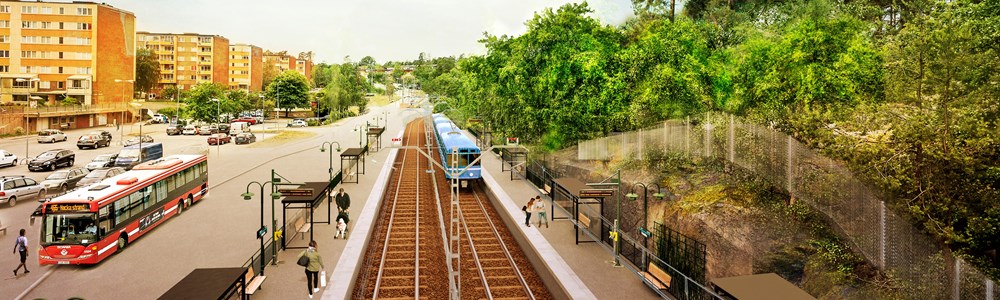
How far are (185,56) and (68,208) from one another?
124 meters

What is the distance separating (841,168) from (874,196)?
1246 mm

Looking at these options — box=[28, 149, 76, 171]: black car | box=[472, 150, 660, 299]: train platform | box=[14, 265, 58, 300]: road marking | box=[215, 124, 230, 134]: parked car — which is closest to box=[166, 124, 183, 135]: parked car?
box=[215, 124, 230, 134]: parked car

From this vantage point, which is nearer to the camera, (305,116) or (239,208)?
(239,208)

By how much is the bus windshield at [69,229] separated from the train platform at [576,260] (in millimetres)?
14807

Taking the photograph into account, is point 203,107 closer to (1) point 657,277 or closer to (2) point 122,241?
(2) point 122,241

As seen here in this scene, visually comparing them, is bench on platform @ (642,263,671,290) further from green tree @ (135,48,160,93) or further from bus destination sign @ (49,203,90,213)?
green tree @ (135,48,160,93)

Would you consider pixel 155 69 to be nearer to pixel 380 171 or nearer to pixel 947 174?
pixel 380 171

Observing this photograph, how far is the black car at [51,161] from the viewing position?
40009 mm

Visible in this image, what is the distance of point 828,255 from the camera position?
15.2 m

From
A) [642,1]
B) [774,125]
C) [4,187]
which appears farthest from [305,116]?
[774,125]

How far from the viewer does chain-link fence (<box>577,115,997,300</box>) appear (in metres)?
12.1

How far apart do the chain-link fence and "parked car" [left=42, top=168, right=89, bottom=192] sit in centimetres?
3471

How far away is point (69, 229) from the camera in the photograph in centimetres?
1894

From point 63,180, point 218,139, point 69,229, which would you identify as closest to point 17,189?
point 63,180
